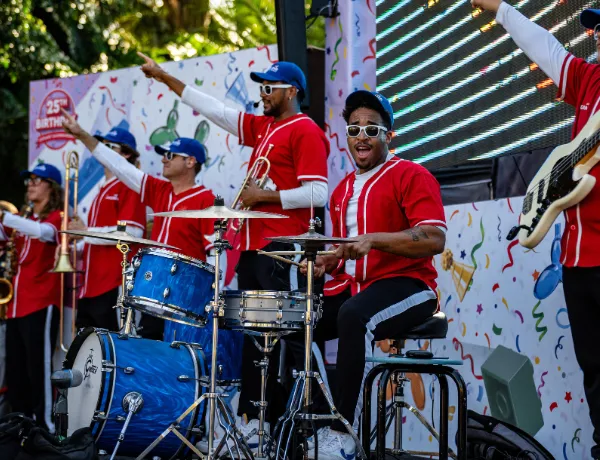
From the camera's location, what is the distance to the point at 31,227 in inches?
306

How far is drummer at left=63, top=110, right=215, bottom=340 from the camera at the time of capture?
22.3ft

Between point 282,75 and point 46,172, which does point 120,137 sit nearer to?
point 46,172

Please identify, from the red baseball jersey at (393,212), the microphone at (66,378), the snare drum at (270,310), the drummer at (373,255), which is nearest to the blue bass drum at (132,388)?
the microphone at (66,378)

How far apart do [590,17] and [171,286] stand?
2491 millimetres

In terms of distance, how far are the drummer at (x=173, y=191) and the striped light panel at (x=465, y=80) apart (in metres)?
1.44

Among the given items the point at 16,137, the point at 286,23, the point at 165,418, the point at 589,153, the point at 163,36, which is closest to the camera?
the point at 589,153

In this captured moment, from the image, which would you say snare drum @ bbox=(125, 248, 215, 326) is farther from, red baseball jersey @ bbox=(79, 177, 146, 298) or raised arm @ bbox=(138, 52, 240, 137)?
red baseball jersey @ bbox=(79, 177, 146, 298)

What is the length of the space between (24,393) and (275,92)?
365 centimetres

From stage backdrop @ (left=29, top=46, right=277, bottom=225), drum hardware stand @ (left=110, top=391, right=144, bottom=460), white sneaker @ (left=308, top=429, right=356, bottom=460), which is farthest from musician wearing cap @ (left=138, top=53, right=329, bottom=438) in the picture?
stage backdrop @ (left=29, top=46, right=277, bottom=225)

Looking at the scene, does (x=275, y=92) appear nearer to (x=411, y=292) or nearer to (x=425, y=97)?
(x=425, y=97)

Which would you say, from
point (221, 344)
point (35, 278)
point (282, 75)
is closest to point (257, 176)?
point (282, 75)

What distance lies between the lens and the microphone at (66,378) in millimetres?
5021

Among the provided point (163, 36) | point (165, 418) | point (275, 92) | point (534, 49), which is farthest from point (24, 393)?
point (163, 36)

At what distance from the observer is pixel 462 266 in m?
6.09
